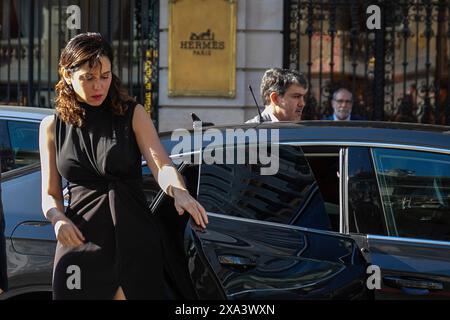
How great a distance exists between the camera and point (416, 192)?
12.6 ft

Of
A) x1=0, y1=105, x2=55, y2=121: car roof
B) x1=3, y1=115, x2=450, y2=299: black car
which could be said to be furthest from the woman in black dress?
x1=0, y1=105, x2=55, y2=121: car roof

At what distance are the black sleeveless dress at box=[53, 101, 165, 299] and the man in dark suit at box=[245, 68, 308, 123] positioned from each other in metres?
2.16

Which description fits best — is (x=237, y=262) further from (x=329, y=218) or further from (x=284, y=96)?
(x=284, y=96)

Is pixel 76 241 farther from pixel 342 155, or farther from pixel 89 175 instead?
pixel 342 155

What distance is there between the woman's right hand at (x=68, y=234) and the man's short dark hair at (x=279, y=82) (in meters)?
2.43

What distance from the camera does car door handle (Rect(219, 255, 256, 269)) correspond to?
363 centimetres

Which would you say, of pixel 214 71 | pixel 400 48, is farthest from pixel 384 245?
pixel 400 48

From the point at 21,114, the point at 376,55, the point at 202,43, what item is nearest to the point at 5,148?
the point at 21,114

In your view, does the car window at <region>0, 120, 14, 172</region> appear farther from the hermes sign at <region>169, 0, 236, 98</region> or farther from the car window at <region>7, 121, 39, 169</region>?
the hermes sign at <region>169, 0, 236, 98</region>

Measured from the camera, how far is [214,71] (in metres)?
10.7

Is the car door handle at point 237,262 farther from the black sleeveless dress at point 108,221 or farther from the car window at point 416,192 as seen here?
the car window at point 416,192

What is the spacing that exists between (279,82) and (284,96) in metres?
0.10
